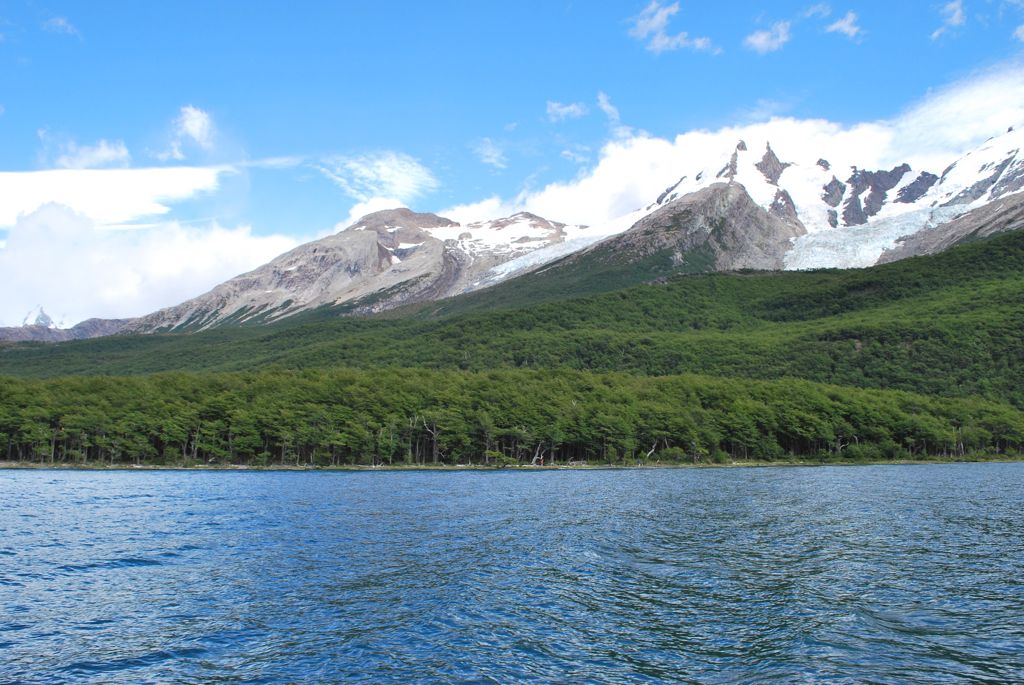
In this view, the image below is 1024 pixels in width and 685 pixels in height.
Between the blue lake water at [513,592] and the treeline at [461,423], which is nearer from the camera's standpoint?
the blue lake water at [513,592]

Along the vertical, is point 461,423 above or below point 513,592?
above

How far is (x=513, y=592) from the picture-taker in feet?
124

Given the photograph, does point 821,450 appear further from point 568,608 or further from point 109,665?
point 109,665

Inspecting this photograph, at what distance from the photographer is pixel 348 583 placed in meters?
39.5

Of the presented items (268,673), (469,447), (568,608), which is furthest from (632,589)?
(469,447)

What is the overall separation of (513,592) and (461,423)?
115846 millimetres

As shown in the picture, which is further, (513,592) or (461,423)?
(461,423)

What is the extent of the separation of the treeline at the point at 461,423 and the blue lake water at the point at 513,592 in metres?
80.0

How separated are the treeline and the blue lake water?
80013 mm

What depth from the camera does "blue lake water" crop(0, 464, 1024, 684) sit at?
26.9 meters

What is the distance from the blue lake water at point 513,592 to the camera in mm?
26875

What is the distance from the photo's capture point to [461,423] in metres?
153

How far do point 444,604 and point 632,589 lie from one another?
361 inches

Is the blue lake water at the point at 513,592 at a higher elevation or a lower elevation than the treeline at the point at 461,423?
lower
